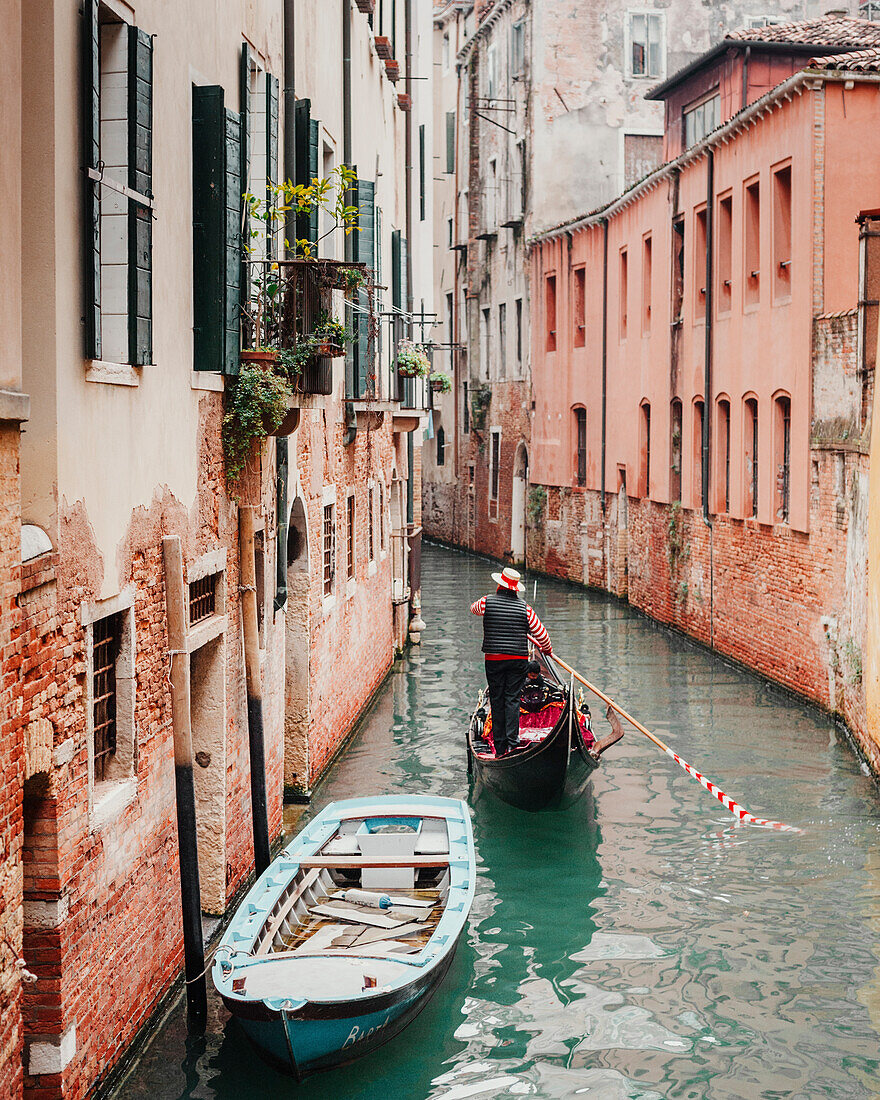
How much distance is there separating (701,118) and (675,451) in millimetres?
5920

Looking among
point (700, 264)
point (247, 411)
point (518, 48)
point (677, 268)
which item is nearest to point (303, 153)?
point (247, 411)

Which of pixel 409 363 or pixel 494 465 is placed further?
pixel 494 465

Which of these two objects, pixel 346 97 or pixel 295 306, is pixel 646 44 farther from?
pixel 295 306

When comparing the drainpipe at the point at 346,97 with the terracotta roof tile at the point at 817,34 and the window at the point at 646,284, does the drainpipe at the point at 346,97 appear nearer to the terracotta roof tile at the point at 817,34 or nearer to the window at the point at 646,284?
the terracotta roof tile at the point at 817,34

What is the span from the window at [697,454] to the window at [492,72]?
14.4 m

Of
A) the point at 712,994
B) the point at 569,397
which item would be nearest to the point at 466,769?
the point at 712,994

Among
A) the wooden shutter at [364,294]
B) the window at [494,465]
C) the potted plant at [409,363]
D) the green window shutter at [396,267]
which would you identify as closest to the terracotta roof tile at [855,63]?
the green window shutter at [396,267]

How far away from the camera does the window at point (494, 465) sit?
3206cm

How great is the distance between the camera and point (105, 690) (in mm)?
6465

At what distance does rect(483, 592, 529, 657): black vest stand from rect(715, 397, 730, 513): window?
830 cm

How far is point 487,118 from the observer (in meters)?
31.5

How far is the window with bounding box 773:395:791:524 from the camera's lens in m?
16.5

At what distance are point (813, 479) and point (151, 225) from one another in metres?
10.3

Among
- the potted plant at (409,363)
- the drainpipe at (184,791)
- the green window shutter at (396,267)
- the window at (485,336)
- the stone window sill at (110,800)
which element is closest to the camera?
the stone window sill at (110,800)
